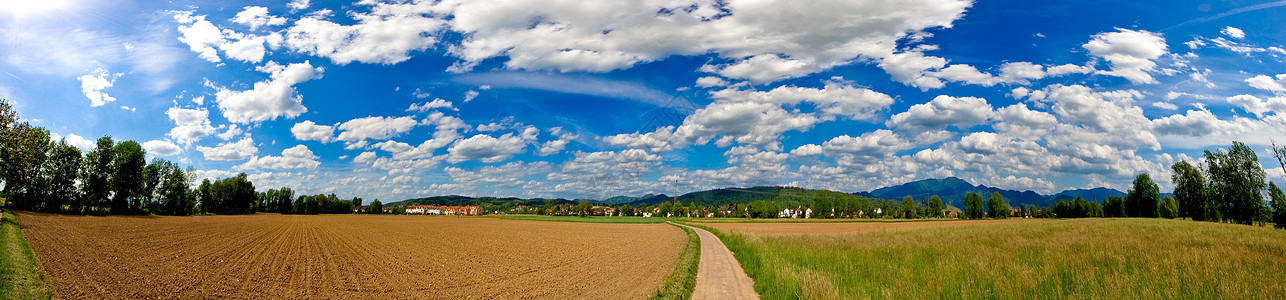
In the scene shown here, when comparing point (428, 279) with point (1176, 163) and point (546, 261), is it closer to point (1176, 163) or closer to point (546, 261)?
point (546, 261)

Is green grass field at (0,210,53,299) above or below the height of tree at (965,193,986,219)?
below

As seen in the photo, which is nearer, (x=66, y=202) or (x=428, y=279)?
(x=428, y=279)

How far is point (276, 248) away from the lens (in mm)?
27266

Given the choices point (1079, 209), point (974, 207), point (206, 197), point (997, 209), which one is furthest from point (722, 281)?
point (997, 209)

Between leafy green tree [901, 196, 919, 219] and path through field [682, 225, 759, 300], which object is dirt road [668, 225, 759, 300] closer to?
path through field [682, 225, 759, 300]

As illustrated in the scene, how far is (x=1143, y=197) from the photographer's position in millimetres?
95312

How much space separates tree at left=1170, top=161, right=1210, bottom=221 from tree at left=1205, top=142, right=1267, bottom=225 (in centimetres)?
1062

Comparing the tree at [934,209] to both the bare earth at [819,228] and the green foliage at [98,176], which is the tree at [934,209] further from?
the green foliage at [98,176]

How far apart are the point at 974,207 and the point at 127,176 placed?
180m

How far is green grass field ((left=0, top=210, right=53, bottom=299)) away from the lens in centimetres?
1261

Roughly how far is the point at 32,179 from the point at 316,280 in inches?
3139

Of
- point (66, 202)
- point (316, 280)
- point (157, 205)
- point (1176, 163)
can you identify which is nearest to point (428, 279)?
point (316, 280)

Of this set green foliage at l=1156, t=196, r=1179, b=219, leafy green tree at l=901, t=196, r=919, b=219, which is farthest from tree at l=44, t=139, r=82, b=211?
leafy green tree at l=901, t=196, r=919, b=219

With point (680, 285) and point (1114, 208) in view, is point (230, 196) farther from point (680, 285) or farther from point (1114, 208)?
point (1114, 208)
